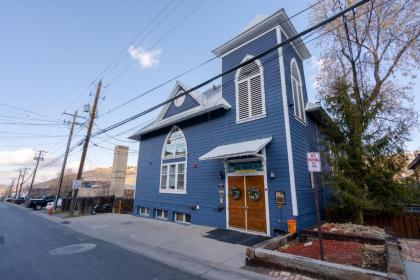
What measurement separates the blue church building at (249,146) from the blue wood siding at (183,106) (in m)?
0.07

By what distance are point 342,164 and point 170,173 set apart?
854 centimetres

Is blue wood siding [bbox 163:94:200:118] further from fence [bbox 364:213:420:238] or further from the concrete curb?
fence [bbox 364:213:420:238]

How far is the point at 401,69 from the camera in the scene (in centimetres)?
1181

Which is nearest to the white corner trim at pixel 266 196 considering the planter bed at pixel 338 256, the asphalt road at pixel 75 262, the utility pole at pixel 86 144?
the planter bed at pixel 338 256

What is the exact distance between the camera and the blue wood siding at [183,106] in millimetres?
12072

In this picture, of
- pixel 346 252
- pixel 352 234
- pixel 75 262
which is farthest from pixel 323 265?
pixel 75 262

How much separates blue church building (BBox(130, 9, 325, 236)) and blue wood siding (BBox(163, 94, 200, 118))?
66mm

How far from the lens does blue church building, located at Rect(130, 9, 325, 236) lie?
774 centimetres

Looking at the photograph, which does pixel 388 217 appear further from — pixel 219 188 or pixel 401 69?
pixel 401 69

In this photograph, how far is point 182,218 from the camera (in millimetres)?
10930

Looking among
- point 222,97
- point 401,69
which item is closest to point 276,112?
point 222,97

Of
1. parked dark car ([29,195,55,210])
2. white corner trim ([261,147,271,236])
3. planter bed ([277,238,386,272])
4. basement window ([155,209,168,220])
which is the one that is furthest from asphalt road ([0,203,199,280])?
parked dark car ([29,195,55,210])

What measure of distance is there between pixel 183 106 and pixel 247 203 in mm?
6950

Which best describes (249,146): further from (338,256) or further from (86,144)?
(86,144)
